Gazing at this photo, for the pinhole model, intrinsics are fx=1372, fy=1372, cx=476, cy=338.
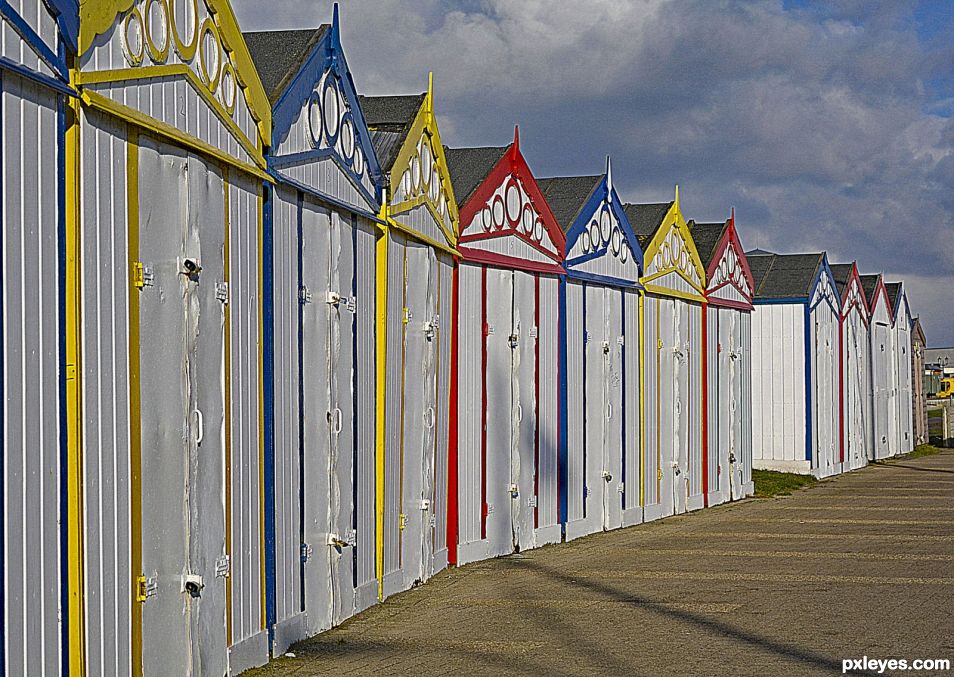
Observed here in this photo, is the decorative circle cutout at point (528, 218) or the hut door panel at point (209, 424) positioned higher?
the decorative circle cutout at point (528, 218)

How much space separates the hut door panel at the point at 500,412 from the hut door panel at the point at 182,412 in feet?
20.1

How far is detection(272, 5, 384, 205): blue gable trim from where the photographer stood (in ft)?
27.7

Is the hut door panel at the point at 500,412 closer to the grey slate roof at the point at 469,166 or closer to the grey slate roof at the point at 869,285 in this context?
the grey slate roof at the point at 469,166

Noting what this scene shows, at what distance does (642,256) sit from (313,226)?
9.04 m

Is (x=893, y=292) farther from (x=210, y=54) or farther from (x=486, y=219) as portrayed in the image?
(x=210, y=54)

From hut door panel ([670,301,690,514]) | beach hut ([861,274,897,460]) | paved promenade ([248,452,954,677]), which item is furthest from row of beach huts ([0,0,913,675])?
beach hut ([861,274,897,460])

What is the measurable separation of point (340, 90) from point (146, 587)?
4.34m

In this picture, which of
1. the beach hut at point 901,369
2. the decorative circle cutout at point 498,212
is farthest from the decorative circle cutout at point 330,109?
the beach hut at point 901,369

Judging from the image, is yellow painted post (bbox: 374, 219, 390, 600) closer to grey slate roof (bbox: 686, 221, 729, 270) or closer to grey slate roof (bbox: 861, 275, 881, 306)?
grey slate roof (bbox: 686, 221, 729, 270)

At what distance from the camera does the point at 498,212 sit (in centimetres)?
1360

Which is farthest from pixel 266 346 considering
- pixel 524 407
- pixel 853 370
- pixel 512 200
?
pixel 853 370

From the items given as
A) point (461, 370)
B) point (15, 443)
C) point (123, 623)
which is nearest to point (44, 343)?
point (15, 443)

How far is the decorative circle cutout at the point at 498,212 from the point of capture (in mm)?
13531

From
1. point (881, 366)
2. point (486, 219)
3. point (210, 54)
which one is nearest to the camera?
point (210, 54)
